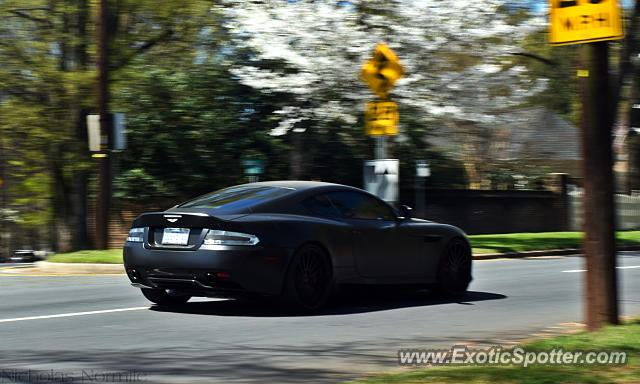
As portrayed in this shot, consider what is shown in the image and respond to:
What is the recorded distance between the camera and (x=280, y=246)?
9.75m

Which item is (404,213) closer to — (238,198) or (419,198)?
(238,198)

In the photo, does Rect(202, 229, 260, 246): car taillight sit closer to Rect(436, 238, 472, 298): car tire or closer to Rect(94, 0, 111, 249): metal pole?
Rect(436, 238, 472, 298): car tire

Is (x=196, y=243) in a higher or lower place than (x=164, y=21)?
lower

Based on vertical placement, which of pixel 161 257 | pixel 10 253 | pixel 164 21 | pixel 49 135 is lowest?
pixel 10 253

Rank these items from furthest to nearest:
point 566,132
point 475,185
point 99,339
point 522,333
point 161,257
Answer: point 566,132, point 475,185, point 161,257, point 522,333, point 99,339

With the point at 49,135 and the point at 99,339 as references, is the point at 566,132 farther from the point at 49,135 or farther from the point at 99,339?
the point at 99,339

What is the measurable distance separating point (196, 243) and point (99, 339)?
5.33ft

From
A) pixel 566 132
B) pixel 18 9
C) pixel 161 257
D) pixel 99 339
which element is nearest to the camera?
pixel 99 339

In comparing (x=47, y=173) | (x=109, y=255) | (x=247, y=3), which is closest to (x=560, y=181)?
(x=247, y=3)

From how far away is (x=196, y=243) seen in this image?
31.8 ft

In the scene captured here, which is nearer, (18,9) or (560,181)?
(18,9)

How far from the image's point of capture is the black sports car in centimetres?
961

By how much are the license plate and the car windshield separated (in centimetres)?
44

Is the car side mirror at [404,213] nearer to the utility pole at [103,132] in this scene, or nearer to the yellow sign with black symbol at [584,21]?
the yellow sign with black symbol at [584,21]
